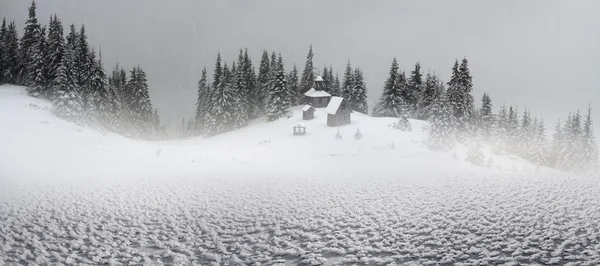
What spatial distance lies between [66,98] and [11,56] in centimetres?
2122

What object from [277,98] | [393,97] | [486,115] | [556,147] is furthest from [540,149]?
[277,98]

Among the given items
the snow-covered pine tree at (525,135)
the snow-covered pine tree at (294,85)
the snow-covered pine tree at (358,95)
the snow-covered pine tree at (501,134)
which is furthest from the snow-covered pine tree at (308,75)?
the snow-covered pine tree at (525,135)

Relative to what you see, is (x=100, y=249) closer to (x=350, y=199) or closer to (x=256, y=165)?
(x=350, y=199)

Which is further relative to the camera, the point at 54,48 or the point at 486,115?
the point at 486,115

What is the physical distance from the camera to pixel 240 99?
213 feet

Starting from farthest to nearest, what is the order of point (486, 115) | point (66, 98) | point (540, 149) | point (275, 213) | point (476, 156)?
point (486, 115), point (540, 149), point (66, 98), point (476, 156), point (275, 213)

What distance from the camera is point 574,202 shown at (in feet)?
52.7

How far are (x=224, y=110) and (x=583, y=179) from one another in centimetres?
5123

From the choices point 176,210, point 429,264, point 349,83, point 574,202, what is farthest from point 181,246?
point 349,83

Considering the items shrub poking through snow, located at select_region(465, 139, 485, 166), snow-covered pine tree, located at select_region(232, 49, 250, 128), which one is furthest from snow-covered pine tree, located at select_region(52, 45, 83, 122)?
shrub poking through snow, located at select_region(465, 139, 485, 166)

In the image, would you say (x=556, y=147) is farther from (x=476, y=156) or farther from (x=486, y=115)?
(x=476, y=156)

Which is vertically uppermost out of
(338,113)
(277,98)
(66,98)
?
(277,98)

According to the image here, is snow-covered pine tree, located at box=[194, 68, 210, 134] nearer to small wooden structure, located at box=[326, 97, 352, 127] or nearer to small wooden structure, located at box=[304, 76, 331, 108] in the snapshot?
small wooden structure, located at box=[304, 76, 331, 108]

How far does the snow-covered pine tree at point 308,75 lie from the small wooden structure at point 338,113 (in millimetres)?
23689
